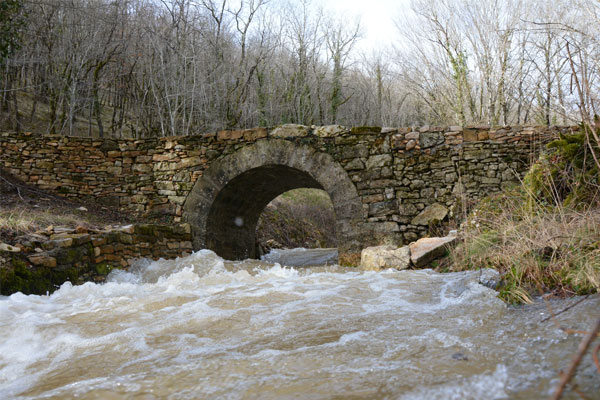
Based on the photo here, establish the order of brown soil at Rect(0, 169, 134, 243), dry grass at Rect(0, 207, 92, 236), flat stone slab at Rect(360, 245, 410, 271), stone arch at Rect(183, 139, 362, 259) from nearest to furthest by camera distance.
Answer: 1. dry grass at Rect(0, 207, 92, 236)
2. brown soil at Rect(0, 169, 134, 243)
3. flat stone slab at Rect(360, 245, 410, 271)
4. stone arch at Rect(183, 139, 362, 259)

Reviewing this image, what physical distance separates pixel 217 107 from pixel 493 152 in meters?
5.92

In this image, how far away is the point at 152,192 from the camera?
766 centimetres

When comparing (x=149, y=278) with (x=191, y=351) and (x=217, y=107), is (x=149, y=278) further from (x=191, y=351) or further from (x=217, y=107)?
(x=217, y=107)

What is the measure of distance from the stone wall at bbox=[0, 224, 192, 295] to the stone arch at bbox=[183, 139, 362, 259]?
59 cm

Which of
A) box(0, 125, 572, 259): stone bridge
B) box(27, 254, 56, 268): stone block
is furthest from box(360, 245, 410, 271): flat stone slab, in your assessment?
box(27, 254, 56, 268): stone block

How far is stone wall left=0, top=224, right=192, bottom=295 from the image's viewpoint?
4.32m

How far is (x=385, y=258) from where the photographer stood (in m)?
5.64

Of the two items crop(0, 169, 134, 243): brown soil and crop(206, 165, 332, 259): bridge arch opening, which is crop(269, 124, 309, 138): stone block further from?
crop(0, 169, 134, 243): brown soil

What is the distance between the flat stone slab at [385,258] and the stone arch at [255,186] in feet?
2.03

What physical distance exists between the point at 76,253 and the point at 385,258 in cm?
397

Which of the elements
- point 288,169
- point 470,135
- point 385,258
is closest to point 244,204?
point 288,169

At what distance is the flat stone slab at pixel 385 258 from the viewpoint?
5.46 meters

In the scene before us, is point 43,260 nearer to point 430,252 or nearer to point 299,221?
point 430,252

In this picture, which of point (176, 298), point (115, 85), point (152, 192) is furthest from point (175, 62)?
point (176, 298)
